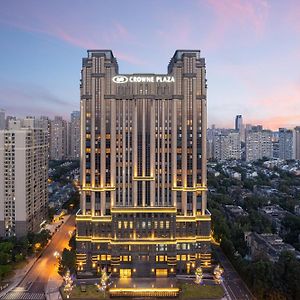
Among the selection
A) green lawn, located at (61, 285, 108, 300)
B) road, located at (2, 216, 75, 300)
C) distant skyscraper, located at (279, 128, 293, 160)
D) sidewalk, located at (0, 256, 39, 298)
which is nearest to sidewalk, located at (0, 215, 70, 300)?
sidewalk, located at (0, 256, 39, 298)

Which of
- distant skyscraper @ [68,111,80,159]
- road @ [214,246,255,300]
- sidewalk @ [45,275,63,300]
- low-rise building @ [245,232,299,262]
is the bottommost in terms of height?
sidewalk @ [45,275,63,300]

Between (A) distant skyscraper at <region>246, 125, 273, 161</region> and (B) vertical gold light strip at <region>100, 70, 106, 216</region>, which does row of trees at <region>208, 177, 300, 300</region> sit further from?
(A) distant skyscraper at <region>246, 125, 273, 161</region>

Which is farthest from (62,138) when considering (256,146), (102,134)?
(102,134)

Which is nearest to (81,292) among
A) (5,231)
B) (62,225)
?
(5,231)

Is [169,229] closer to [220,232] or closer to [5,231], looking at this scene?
[220,232]

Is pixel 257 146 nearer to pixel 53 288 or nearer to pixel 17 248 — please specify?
pixel 17 248

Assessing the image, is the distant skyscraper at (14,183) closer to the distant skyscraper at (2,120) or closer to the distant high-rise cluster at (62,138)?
the distant skyscraper at (2,120)
